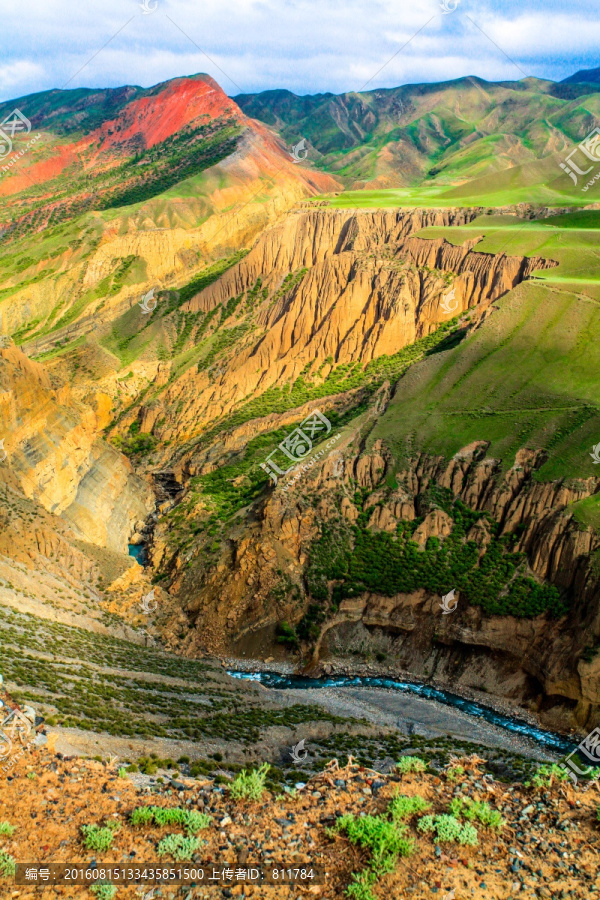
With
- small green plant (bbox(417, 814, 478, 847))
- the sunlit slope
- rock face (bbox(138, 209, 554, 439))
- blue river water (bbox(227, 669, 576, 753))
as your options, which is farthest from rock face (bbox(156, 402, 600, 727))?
small green plant (bbox(417, 814, 478, 847))

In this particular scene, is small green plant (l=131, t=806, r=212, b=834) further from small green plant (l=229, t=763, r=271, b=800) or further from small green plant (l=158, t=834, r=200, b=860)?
small green plant (l=229, t=763, r=271, b=800)

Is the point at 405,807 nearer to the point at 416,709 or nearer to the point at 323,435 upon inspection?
the point at 416,709

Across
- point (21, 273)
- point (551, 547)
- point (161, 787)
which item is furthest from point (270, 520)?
point (21, 273)

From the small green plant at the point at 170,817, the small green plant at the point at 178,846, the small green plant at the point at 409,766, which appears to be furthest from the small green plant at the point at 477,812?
the small green plant at the point at 178,846

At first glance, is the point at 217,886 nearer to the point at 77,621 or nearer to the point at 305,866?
the point at 305,866

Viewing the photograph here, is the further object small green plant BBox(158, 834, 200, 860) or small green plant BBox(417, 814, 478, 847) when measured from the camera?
small green plant BBox(417, 814, 478, 847)
